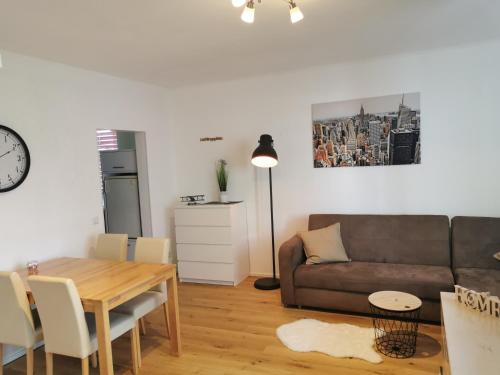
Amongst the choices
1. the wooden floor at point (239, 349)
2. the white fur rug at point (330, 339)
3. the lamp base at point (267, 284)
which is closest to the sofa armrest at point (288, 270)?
the wooden floor at point (239, 349)

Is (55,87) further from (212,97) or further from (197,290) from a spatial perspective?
(197,290)

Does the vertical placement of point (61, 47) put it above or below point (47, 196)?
above

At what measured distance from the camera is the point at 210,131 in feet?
15.5

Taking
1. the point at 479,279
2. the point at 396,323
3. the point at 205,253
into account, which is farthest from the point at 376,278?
the point at 205,253

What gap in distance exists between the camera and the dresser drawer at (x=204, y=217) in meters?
4.21

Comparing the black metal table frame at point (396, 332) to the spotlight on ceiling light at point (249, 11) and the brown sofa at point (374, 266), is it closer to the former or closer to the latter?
the brown sofa at point (374, 266)

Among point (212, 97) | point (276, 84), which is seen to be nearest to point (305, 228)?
point (276, 84)

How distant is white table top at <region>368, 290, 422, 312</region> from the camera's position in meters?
2.58

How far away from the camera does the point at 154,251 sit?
10.4 feet

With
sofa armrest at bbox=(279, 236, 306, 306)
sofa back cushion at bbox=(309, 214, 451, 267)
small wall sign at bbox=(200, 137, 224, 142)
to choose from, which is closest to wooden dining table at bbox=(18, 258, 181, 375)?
sofa armrest at bbox=(279, 236, 306, 306)

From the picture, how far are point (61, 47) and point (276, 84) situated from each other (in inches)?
91.3

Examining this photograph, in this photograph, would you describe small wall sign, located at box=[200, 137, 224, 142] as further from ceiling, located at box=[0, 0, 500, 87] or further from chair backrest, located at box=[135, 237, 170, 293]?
chair backrest, located at box=[135, 237, 170, 293]

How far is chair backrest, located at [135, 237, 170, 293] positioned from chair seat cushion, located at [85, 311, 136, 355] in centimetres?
55

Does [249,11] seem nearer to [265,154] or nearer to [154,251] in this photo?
[265,154]
